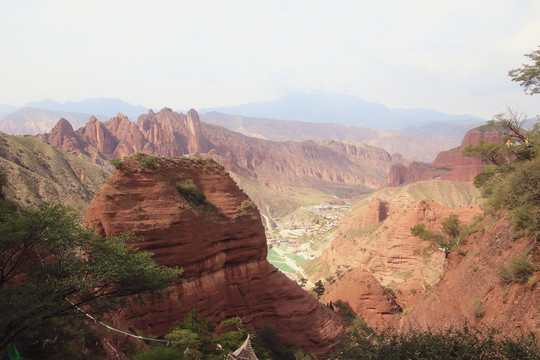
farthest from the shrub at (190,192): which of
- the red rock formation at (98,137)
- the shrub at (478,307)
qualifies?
the red rock formation at (98,137)

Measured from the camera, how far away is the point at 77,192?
181ft

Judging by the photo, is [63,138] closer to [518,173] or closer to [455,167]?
[518,173]

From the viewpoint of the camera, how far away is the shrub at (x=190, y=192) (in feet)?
63.7

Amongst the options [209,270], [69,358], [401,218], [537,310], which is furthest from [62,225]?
[401,218]

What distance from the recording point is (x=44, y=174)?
183 feet

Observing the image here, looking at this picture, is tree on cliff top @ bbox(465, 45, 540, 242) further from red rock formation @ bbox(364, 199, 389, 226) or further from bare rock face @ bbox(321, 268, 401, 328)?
red rock formation @ bbox(364, 199, 389, 226)

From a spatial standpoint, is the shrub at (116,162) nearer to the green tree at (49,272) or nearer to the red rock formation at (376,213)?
the green tree at (49,272)

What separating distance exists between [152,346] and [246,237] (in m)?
9.11

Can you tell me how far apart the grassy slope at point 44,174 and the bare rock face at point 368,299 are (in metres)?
33.1

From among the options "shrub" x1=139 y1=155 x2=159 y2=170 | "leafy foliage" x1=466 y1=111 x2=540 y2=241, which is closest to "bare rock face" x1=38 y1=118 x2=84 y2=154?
"shrub" x1=139 y1=155 x2=159 y2=170

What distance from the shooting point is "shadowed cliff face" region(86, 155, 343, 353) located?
16094 millimetres

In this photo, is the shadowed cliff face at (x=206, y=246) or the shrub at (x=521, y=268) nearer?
the shrub at (x=521, y=268)

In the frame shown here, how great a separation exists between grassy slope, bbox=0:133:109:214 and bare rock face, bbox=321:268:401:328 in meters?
33.1

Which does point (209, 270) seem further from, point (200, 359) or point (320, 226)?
point (320, 226)
